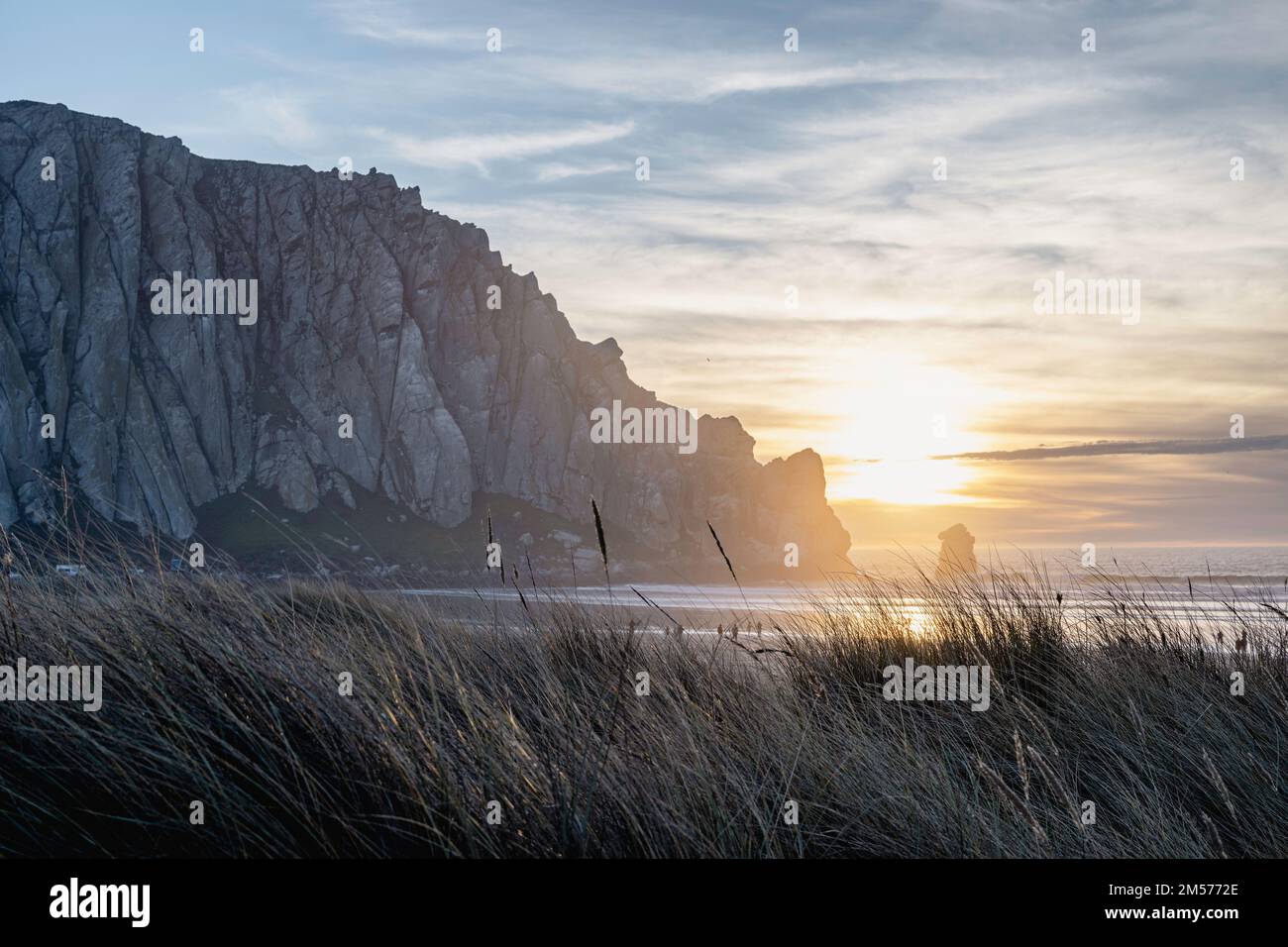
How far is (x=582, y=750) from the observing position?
3.76 m

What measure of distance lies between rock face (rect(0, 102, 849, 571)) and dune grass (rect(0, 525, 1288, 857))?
86.6 meters

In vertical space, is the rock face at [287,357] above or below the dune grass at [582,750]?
above

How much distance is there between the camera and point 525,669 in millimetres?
6117

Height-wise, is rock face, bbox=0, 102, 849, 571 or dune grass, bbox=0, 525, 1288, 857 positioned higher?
rock face, bbox=0, 102, 849, 571

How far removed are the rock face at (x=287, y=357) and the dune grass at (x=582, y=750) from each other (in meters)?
86.6

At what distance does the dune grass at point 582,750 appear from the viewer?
10.8ft

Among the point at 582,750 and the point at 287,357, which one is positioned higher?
the point at 287,357

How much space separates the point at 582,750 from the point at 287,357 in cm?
12968

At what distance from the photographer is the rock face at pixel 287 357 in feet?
331

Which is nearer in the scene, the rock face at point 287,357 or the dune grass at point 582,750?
the dune grass at point 582,750

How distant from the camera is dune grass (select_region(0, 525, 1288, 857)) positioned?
329 cm
